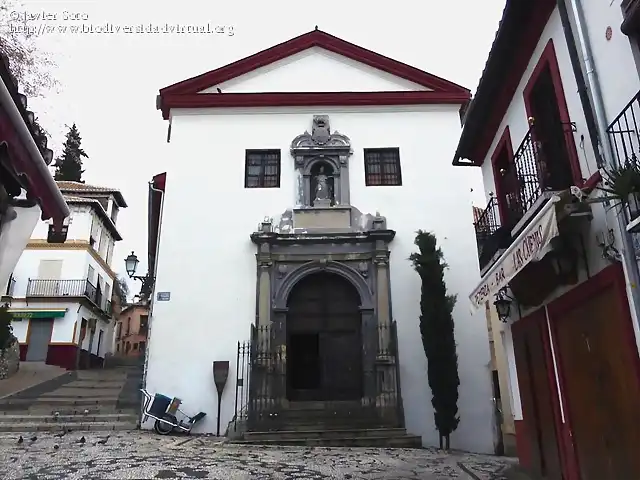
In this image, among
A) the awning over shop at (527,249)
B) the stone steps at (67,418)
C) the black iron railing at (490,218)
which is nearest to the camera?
the awning over shop at (527,249)

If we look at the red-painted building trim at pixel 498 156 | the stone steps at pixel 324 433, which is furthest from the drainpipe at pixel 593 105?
the stone steps at pixel 324 433

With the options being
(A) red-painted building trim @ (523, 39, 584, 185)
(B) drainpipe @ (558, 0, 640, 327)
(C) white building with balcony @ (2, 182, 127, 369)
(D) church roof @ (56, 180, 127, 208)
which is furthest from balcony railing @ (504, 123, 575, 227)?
(D) church roof @ (56, 180, 127, 208)

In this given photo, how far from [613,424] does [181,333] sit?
8.78 meters

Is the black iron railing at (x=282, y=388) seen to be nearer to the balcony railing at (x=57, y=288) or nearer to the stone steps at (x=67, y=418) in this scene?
the stone steps at (x=67, y=418)

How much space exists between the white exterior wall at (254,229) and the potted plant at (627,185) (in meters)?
7.77

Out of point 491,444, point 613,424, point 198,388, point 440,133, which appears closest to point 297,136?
point 440,133

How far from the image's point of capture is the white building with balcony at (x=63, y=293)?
995 inches

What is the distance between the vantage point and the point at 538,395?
21.5 feet

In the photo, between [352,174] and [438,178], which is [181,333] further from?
[438,178]

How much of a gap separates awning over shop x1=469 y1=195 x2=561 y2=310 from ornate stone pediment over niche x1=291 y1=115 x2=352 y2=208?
6529 mm

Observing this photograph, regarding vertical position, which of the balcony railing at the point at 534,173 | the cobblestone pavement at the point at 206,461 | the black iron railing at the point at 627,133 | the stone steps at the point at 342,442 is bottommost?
the cobblestone pavement at the point at 206,461

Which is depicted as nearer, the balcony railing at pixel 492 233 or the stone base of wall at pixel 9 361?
the balcony railing at pixel 492 233

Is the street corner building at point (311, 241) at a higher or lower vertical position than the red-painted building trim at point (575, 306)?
higher

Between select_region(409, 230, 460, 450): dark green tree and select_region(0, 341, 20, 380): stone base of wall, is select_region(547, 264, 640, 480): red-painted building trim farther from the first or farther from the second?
select_region(0, 341, 20, 380): stone base of wall
